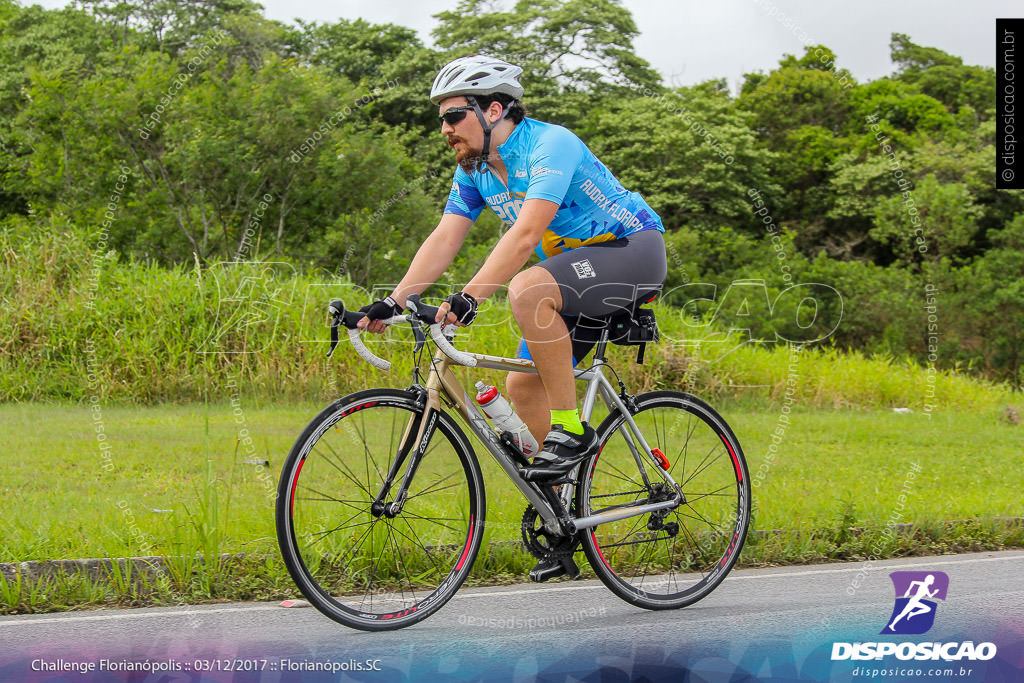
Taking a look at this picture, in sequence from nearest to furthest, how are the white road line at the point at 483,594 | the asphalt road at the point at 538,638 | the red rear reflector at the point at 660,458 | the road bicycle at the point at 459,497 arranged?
the asphalt road at the point at 538,638 < the road bicycle at the point at 459,497 < the white road line at the point at 483,594 < the red rear reflector at the point at 660,458

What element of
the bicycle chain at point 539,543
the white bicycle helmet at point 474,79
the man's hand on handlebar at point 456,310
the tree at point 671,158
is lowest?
the bicycle chain at point 539,543

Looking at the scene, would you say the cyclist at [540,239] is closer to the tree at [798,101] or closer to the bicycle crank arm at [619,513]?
the bicycle crank arm at [619,513]

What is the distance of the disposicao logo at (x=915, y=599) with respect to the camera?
166 inches

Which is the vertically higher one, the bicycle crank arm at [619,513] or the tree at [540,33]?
the tree at [540,33]

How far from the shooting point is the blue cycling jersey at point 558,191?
3.94 m

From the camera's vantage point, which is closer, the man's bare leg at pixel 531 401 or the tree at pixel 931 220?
the man's bare leg at pixel 531 401

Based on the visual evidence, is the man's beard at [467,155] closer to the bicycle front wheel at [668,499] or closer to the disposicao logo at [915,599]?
the bicycle front wheel at [668,499]

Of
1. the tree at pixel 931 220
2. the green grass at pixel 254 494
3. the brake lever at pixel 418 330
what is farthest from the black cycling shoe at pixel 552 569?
the tree at pixel 931 220

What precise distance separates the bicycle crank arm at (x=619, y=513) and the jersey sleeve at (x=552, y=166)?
134 cm

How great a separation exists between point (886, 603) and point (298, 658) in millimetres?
2616

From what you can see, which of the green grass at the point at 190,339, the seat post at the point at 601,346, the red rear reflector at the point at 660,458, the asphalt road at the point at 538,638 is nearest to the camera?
the asphalt road at the point at 538,638

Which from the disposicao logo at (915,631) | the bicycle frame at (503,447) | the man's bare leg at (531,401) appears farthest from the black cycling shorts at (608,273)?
the disposicao logo at (915,631)

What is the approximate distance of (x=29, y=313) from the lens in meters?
11.6

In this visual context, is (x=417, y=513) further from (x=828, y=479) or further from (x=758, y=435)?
(x=758, y=435)
